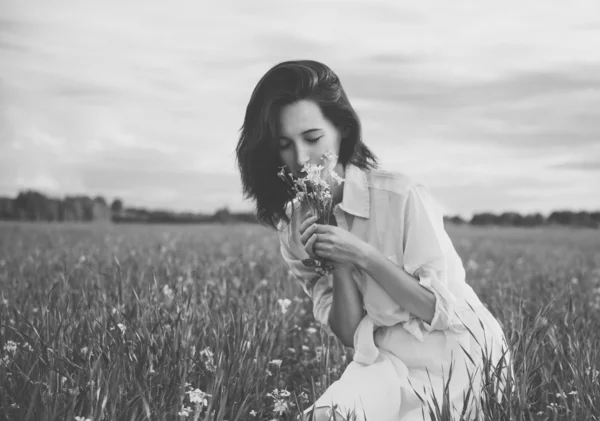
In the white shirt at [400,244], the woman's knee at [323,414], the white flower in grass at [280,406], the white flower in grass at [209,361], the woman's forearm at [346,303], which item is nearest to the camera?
the woman's knee at [323,414]

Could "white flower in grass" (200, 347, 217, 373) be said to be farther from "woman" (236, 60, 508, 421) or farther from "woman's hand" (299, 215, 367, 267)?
"woman's hand" (299, 215, 367, 267)

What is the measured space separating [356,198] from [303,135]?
0.43 m

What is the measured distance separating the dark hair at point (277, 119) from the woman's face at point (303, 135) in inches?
1.7

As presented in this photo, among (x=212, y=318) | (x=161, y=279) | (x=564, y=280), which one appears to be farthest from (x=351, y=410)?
(x=564, y=280)

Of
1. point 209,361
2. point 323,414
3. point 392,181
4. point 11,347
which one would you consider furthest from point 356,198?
point 11,347

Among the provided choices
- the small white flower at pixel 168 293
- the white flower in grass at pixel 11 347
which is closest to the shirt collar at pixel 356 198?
the small white flower at pixel 168 293

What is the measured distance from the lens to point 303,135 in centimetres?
353

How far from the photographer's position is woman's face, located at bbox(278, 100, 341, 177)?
349 centimetres

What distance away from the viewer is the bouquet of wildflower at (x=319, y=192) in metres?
3.12

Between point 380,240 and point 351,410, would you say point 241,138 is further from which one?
point 351,410

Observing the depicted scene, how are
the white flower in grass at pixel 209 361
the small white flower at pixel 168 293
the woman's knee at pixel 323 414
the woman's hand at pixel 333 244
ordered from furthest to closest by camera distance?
the small white flower at pixel 168 293, the white flower in grass at pixel 209 361, the woman's hand at pixel 333 244, the woman's knee at pixel 323 414

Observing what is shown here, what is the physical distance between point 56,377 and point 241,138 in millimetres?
1649

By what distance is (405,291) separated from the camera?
10.5 ft

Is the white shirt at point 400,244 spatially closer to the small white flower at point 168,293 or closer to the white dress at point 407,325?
the white dress at point 407,325
